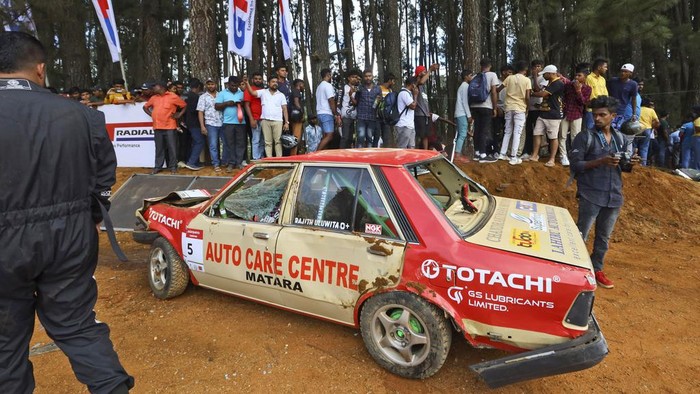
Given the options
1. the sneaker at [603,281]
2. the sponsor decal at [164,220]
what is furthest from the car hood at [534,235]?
the sponsor decal at [164,220]

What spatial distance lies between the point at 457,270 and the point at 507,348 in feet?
1.87

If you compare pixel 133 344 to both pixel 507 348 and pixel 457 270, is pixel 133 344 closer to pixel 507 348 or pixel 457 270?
pixel 457 270

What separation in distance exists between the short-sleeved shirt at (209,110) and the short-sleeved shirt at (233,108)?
0.18 meters

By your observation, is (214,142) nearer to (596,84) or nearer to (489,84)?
(489,84)

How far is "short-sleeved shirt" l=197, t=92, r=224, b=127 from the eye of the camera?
7852mm

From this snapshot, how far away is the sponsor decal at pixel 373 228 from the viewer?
9.36 feet

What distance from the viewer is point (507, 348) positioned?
98.2 inches

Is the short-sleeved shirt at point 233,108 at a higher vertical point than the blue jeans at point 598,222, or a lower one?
higher

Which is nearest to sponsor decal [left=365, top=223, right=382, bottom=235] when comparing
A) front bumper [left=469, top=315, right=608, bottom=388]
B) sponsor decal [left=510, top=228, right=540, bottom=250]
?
sponsor decal [left=510, top=228, right=540, bottom=250]

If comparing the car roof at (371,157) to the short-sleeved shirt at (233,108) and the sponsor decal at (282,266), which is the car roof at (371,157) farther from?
the short-sleeved shirt at (233,108)

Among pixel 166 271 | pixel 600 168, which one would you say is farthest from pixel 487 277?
pixel 166 271

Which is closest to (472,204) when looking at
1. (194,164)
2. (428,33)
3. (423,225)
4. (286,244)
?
(423,225)

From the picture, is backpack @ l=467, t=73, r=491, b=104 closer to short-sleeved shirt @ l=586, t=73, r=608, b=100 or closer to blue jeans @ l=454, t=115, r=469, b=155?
blue jeans @ l=454, t=115, r=469, b=155

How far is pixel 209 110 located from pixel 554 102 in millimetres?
6414
